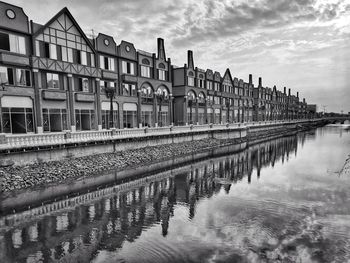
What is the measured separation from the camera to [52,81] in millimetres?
26750

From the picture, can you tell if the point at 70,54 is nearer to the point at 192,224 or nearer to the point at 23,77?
the point at 23,77

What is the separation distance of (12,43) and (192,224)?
25.5 m

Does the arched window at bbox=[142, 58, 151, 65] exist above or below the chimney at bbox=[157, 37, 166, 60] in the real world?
below

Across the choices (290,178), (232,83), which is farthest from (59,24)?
(232,83)

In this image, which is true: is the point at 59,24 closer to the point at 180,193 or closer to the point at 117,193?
the point at 117,193

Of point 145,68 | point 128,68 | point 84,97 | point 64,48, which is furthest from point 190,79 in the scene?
point 64,48

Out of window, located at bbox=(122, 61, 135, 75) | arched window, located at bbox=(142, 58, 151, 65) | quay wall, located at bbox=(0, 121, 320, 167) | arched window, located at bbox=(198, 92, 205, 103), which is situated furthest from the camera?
arched window, located at bbox=(198, 92, 205, 103)

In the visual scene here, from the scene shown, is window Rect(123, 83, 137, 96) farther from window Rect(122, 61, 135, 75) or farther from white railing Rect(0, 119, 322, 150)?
white railing Rect(0, 119, 322, 150)

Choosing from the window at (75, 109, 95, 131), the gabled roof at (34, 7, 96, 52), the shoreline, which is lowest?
the shoreline

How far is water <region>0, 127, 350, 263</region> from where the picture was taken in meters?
9.87

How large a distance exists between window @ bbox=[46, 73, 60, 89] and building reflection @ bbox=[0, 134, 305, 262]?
16038 millimetres

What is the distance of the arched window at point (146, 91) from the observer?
39.2 meters

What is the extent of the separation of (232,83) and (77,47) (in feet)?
166

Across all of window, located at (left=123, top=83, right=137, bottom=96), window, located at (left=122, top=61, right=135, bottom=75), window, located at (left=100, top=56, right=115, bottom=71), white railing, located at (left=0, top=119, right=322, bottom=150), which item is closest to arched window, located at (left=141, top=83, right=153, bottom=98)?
window, located at (left=123, top=83, right=137, bottom=96)
